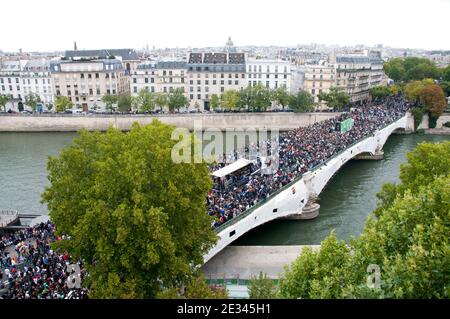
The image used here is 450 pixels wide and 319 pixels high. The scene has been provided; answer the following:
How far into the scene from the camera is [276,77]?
68.0 metres

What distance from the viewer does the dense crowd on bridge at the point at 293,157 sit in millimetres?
23859

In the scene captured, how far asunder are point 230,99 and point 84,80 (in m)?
22.5

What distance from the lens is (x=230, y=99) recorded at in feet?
202

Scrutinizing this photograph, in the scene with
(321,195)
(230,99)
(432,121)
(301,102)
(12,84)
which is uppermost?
(12,84)

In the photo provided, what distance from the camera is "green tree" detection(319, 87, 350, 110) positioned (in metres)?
61.2

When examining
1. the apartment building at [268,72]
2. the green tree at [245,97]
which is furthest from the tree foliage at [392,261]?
the apartment building at [268,72]

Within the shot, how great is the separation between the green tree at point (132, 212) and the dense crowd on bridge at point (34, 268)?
1.52m

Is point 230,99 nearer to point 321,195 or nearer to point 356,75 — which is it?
point 356,75

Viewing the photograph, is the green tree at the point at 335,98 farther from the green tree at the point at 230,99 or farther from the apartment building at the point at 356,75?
the green tree at the point at 230,99

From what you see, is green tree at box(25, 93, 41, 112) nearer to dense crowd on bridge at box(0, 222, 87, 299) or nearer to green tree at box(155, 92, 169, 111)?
green tree at box(155, 92, 169, 111)

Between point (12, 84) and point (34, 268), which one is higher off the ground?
point (12, 84)

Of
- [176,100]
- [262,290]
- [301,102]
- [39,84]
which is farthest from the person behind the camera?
[39,84]

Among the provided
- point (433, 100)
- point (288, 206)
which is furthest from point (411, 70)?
point (288, 206)

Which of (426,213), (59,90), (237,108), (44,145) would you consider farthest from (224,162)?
(59,90)
